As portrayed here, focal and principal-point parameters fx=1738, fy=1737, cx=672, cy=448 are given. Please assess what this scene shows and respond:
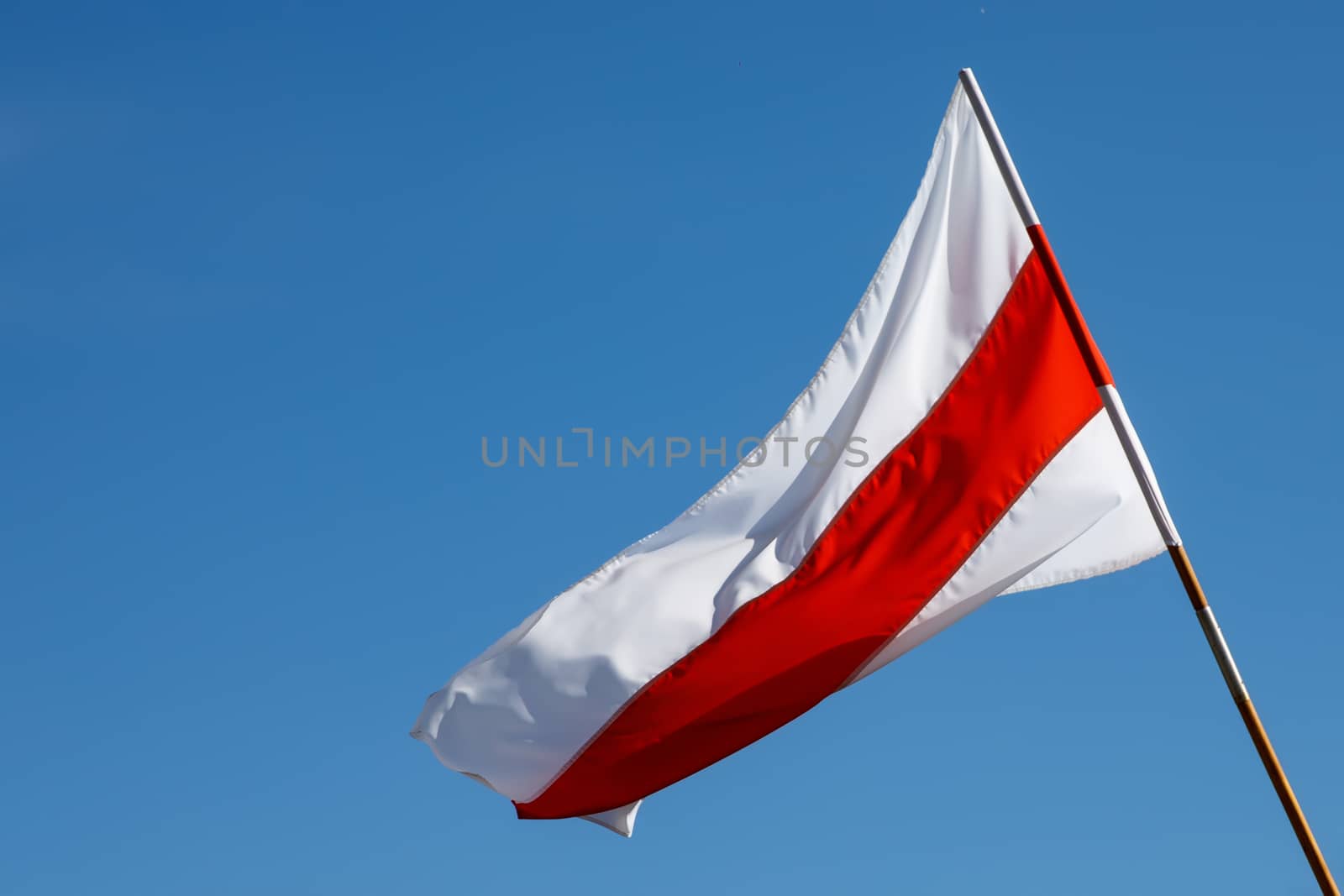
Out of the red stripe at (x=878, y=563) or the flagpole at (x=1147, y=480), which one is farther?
the red stripe at (x=878, y=563)

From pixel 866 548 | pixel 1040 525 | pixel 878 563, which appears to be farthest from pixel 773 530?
pixel 1040 525

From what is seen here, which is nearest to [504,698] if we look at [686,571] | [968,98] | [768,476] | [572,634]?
[572,634]

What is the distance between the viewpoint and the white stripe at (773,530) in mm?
15539

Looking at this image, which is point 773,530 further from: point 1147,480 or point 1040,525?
point 1147,480

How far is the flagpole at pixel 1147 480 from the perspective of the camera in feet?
38.3

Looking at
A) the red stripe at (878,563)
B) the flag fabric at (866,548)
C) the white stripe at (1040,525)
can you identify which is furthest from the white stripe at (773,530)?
the white stripe at (1040,525)

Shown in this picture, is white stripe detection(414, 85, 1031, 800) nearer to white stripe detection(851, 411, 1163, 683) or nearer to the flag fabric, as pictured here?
the flag fabric

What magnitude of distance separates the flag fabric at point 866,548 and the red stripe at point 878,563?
17mm

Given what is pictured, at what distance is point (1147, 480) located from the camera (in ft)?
42.5

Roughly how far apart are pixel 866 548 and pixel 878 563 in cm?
18

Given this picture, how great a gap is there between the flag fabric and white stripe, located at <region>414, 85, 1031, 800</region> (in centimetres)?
2

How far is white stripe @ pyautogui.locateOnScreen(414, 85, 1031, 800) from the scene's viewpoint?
1554 cm

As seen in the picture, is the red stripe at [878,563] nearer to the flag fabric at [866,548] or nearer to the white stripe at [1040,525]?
the flag fabric at [866,548]

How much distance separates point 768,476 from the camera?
16359 mm
